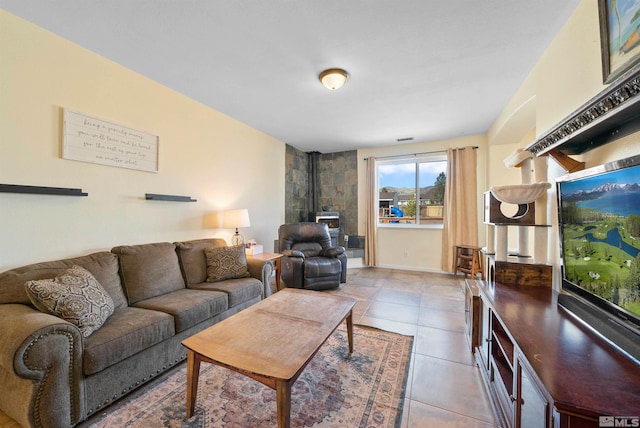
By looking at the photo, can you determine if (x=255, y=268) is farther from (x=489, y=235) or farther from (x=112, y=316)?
(x=489, y=235)

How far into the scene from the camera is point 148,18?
69.9 inches

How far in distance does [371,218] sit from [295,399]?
4.01 meters

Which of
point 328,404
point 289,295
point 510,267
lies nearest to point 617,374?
point 510,267

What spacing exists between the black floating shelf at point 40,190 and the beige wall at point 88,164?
5 centimetres

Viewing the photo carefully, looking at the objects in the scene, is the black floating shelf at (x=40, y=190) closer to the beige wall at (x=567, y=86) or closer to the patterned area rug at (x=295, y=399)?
the patterned area rug at (x=295, y=399)

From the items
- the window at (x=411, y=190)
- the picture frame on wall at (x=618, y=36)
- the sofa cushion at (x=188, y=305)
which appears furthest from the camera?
the window at (x=411, y=190)

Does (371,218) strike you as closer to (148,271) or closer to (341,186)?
(341,186)

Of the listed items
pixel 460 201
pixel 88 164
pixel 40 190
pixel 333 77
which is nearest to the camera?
pixel 40 190

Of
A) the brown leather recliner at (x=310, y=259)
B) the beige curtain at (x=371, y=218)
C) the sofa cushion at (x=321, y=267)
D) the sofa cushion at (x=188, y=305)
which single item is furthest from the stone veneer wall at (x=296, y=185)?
the sofa cushion at (x=188, y=305)

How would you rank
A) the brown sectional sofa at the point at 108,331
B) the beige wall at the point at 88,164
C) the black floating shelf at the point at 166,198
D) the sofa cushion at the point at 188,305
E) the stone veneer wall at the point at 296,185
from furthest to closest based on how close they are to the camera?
1. the stone veneer wall at the point at 296,185
2. the black floating shelf at the point at 166,198
3. the sofa cushion at the point at 188,305
4. the beige wall at the point at 88,164
5. the brown sectional sofa at the point at 108,331

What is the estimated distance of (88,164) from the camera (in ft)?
7.08

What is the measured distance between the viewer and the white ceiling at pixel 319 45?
5.52ft

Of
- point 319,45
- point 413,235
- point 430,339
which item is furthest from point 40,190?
point 413,235

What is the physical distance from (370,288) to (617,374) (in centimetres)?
306
